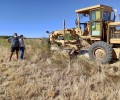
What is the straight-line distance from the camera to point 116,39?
527 inches

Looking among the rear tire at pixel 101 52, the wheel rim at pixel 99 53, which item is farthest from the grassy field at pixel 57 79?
the wheel rim at pixel 99 53

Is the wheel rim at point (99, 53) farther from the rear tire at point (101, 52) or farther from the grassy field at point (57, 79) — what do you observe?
the grassy field at point (57, 79)

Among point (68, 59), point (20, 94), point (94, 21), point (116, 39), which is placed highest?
point (94, 21)

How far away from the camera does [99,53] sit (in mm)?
13461

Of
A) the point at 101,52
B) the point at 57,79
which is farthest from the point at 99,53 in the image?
the point at 57,79

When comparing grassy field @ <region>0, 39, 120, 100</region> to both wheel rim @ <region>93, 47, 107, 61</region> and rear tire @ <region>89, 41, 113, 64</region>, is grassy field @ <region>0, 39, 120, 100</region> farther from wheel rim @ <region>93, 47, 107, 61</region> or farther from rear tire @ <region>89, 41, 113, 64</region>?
wheel rim @ <region>93, 47, 107, 61</region>

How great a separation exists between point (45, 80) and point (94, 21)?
18.1 ft

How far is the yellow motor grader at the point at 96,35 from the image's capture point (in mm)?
13195

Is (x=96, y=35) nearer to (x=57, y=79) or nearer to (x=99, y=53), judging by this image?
(x=99, y=53)

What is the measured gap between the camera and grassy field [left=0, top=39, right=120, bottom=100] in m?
8.82

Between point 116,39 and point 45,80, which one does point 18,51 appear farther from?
point 116,39

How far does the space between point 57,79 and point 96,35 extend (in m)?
5.01

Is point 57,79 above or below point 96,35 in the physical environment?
below

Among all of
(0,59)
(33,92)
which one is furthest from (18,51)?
(33,92)
